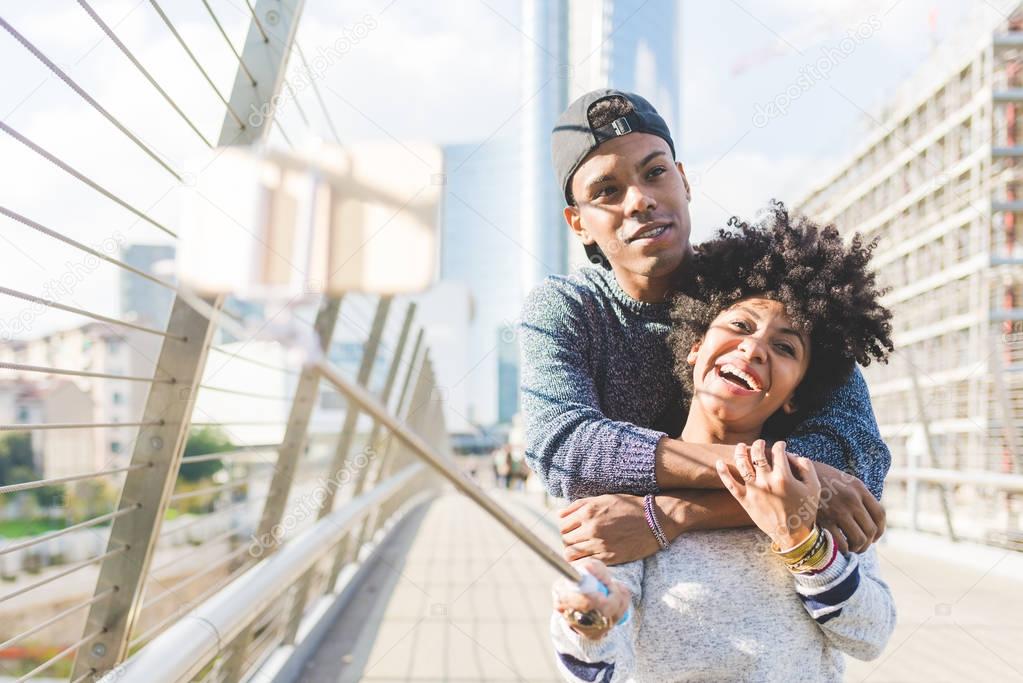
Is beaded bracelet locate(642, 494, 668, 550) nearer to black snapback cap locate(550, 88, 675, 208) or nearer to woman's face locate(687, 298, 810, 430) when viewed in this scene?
woman's face locate(687, 298, 810, 430)

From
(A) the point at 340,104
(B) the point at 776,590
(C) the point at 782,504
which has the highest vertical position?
(A) the point at 340,104

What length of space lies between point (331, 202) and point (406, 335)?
A: 200 inches

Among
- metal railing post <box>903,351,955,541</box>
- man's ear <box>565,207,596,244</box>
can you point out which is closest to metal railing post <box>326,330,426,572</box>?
man's ear <box>565,207,596,244</box>

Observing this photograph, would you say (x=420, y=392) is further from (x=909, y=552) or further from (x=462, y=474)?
(x=462, y=474)

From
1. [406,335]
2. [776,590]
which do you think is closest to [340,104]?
[776,590]

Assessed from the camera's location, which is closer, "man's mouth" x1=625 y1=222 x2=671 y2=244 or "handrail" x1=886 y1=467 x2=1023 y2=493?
"man's mouth" x1=625 y1=222 x2=671 y2=244

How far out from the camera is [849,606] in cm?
113

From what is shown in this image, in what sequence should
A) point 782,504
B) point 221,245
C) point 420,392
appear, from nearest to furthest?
point 221,245
point 782,504
point 420,392

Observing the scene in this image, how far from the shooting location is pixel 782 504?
42.0 inches

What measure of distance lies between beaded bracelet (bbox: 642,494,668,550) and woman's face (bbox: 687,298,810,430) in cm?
16

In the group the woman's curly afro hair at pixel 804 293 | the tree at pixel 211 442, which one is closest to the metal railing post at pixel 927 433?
the tree at pixel 211 442

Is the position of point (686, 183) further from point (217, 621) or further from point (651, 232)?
point (217, 621)

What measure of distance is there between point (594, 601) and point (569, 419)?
0.34 metres

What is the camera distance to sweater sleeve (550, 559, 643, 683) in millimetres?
1076
